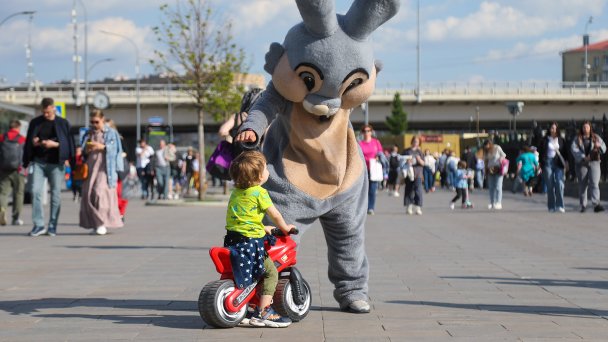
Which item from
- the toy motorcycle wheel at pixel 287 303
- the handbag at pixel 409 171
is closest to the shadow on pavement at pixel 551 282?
the toy motorcycle wheel at pixel 287 303

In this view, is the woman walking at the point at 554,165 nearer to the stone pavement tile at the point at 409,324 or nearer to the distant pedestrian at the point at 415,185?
the distant pedestrian at the point at 415,185

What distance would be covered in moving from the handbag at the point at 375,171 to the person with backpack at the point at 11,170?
19.7ft

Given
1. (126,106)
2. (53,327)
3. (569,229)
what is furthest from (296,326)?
(126,106)

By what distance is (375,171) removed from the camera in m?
19.2

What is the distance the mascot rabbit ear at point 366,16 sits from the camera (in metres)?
7.16

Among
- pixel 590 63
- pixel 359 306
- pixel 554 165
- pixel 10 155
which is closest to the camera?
pixel 359 306

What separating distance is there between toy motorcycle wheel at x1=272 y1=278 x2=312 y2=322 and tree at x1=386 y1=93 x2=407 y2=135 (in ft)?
213

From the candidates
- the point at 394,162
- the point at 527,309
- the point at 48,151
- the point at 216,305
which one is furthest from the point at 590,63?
the point at 216,305

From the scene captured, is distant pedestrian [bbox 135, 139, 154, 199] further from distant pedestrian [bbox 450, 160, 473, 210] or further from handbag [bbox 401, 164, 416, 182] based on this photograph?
handbag [bbox 401, 164, 416, 182]

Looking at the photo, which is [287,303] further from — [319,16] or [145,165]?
[145,165]

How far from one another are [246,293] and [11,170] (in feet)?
41.7

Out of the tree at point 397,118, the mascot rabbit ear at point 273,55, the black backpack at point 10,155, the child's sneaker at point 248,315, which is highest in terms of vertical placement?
the tree at point 397,118

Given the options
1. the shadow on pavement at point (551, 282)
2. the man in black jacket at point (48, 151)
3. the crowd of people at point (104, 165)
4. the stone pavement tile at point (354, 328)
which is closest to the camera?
the stone pavement tile at point (354, 328)

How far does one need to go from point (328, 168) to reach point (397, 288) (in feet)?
6.67
